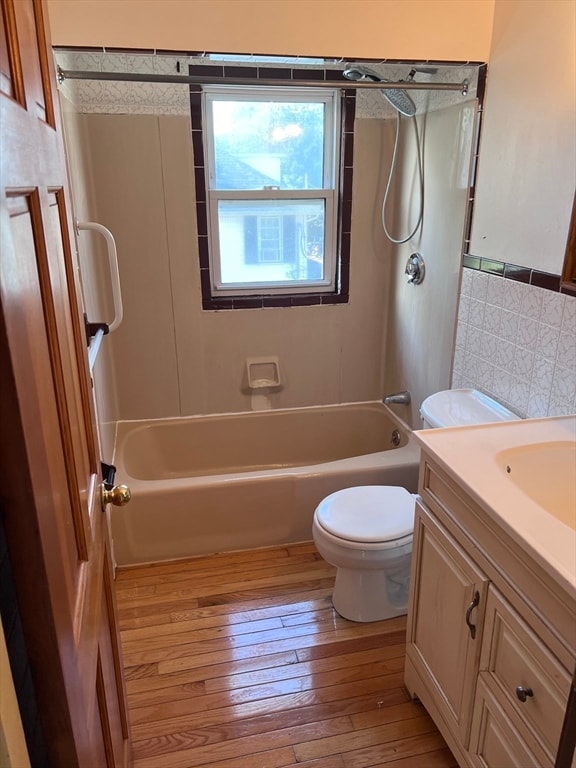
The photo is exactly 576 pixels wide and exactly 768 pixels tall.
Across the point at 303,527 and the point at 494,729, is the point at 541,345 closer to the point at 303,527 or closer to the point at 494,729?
the point at 494,729

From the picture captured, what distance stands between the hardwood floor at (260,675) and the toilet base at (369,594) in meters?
0.04

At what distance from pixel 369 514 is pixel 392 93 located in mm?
1891

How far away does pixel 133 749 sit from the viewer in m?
1.62

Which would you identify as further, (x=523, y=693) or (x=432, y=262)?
(x=432, y=262)

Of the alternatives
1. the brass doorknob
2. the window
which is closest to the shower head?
the window

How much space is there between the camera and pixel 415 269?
2.75 metres

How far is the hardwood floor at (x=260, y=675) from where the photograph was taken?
5.31ft

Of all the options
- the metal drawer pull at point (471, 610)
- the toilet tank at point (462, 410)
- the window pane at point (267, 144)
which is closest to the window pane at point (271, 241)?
the window pane at point (267, 144)

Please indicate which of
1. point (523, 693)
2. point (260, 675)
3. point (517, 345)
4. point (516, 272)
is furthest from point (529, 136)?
point (260, 675)

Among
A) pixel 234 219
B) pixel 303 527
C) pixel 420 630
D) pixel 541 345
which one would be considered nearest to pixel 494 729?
pixel 420 630

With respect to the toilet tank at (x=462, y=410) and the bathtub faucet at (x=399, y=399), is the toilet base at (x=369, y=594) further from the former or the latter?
the bathtub faucet at (x=399, y=399)

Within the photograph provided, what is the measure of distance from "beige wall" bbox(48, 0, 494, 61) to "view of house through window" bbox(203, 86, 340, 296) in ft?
3.15

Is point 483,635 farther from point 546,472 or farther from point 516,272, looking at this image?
point 516,272

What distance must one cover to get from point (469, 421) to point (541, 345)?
1.17 ft
